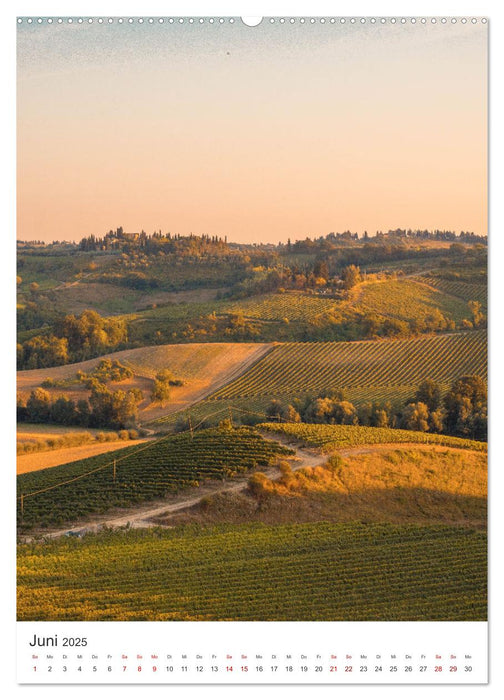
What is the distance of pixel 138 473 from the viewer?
12930mm

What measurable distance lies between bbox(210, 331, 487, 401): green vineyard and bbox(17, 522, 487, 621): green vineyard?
8.74ft

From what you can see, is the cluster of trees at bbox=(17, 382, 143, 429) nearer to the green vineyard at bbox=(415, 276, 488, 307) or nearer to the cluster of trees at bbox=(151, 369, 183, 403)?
the cluster of trees at bbox=(151, 369, 183, 403)

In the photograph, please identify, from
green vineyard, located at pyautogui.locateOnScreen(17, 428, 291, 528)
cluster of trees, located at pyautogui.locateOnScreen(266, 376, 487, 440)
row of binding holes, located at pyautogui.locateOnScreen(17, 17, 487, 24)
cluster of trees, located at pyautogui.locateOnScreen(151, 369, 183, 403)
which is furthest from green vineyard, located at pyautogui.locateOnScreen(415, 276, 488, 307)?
cluster of trees, located at pyautogui.locateOnScreen(151, 369, 183, 403)

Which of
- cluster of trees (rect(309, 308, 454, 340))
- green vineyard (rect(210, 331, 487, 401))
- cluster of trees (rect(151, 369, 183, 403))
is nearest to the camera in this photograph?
green vineyard (rect(210, 331, 487, 401))

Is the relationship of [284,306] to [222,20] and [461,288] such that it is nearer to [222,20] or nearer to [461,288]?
[461,288]

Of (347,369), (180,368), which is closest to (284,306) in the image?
(347,369)

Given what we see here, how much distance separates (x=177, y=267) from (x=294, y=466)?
16.3 feet

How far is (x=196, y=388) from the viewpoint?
13.4 m

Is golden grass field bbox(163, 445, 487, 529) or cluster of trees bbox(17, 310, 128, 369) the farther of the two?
cluster of trees bbox(17, 310, 128, 369)

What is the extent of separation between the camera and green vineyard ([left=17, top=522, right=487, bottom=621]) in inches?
312

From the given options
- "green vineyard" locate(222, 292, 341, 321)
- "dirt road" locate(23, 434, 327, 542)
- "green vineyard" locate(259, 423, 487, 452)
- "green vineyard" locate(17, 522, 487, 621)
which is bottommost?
"green vineyard" locate(17, 522, 487, 621)
